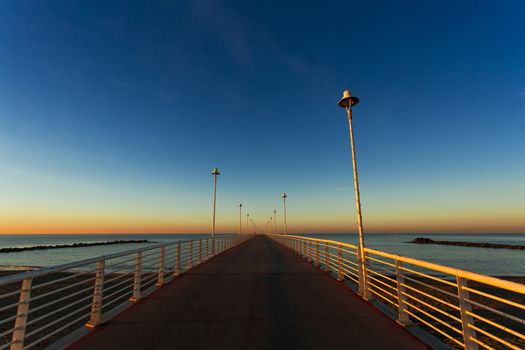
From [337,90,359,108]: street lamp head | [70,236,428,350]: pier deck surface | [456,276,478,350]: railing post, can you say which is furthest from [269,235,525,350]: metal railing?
[337,90,359,108]: street lamp head

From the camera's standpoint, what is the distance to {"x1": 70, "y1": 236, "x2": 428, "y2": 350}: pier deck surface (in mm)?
4008

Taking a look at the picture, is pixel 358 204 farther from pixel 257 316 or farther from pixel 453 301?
pixel 453 301

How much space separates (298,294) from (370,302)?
1.67m

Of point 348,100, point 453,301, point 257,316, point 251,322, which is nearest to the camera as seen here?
point 251,322

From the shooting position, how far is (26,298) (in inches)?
139

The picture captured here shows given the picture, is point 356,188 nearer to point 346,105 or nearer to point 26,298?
point 346,105

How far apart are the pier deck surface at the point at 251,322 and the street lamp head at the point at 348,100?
18.4 feet

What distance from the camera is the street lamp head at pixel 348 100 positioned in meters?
8.91

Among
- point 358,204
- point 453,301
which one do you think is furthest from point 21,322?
point 453,301

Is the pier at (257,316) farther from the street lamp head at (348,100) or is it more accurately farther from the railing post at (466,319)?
the street lamp head at (348,100)

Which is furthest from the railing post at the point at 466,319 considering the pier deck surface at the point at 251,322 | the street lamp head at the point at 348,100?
the street lamp head at the point at 348,100

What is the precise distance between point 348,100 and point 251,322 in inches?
283

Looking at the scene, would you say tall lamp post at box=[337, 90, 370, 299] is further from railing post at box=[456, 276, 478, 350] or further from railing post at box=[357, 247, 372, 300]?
railing post at box=[456, 276, 478, 350]

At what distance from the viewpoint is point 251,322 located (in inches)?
190
